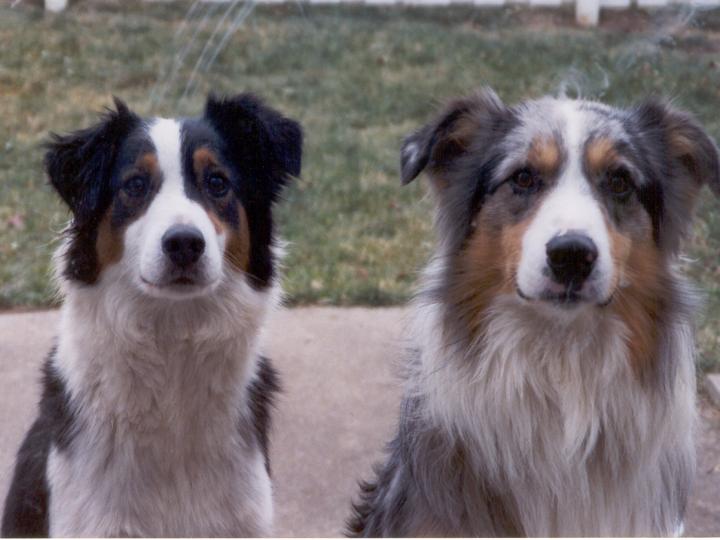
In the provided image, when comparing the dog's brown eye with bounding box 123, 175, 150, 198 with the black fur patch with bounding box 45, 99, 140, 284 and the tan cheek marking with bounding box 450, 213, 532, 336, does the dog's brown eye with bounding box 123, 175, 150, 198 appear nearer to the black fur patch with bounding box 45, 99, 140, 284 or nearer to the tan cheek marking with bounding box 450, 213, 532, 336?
the black fur patch with bounding box 45, 99, 140, 284

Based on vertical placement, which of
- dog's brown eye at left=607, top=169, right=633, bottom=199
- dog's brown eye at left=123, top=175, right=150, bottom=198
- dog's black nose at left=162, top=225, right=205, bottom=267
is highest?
dog's brown eye at left=607, top=169, right=633, bottom=199

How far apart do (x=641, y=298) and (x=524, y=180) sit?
44cm

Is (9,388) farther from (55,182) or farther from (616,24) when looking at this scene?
(616,24)

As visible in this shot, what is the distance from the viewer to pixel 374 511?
10.0 ft

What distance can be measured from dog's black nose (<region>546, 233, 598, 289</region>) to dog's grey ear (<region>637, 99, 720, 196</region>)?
538 mm

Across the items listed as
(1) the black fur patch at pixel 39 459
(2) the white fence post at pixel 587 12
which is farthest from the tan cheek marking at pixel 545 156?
(1) the black fur patch at pixel 39 459

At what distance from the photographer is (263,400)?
310 centimetres

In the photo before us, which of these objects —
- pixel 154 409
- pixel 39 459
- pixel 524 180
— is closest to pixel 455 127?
pixel 524 180

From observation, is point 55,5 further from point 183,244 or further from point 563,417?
point 563,417

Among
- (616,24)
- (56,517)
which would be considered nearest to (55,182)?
(56,517)

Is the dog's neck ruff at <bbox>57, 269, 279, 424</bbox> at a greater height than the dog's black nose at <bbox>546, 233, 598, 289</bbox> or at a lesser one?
lesser

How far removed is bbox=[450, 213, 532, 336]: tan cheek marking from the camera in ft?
8.50

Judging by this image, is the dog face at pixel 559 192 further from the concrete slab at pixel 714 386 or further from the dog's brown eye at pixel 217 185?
the concrete slab at pixel 714 386

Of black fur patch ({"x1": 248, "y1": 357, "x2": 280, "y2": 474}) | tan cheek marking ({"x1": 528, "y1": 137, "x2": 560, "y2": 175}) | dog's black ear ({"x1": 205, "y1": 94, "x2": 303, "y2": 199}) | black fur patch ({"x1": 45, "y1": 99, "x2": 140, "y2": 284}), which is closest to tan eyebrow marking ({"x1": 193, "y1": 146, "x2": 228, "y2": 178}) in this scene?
dog's black ear ({"x1": 205, "y1": 94, "x2": 303, "y2": 199})
